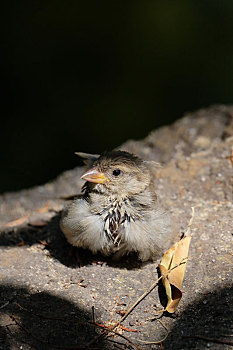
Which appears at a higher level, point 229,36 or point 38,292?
point 229,36

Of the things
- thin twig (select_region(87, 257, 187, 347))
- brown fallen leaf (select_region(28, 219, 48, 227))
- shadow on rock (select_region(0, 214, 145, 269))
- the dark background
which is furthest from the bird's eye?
the dark background

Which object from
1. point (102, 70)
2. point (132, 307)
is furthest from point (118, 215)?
point (102, 70)

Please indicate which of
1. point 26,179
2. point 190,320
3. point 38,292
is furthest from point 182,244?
point 26,179

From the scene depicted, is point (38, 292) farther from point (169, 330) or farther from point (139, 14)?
point (139, 14)

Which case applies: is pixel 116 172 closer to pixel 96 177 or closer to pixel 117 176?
pixel 117 176

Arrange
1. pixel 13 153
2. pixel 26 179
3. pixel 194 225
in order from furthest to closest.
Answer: pixel 13 153 → pixel 26 179 → pixel 194 225

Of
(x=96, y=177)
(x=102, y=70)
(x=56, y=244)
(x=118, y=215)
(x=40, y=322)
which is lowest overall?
(x=40, y=322)

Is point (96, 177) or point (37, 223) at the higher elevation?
point (96, 177)

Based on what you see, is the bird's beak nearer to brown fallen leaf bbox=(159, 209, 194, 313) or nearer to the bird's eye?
the bird's eye
